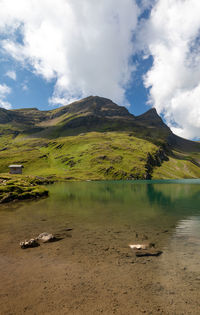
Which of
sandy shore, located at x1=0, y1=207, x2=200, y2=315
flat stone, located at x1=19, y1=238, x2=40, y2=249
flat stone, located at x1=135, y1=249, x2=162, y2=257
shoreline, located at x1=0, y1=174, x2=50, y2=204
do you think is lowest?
flat stone, located at x1=135, y1=249, x2=162, y2=257

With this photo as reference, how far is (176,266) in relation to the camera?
1415cm

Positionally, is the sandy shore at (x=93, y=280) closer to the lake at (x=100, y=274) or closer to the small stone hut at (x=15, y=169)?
the lake at (x=100, y=274)

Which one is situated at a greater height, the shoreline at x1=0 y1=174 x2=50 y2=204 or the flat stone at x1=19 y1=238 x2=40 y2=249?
the shoreline at x1=0 y1=174 x2=50 y2=204

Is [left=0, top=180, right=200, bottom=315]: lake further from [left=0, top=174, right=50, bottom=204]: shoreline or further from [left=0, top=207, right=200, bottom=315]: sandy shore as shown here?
[left=0, top=174, right=50, bottom=204]: shoreline

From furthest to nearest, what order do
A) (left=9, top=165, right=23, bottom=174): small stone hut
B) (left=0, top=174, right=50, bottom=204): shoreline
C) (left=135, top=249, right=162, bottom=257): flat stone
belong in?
(left=9, top=165, right=23, bottom=174): small stone hut → (left=0, top=174, right=50, bottom=204): shoreline → (left=135, top=249, right=162, bottom=257): flat stone

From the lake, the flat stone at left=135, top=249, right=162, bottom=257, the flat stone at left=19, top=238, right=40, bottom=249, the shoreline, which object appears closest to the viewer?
the lake

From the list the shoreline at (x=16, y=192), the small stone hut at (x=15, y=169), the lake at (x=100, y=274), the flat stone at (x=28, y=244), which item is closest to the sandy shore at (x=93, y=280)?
the lake at (x=100, y=274)

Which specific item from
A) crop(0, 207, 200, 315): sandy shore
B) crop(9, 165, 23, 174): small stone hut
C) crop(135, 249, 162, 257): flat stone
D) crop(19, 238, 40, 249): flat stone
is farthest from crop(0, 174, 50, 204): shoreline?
crop(9, 165, 23, 174): small stone hut

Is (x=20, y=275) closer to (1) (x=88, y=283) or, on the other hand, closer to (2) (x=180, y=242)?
(1) (x=88, y=283)

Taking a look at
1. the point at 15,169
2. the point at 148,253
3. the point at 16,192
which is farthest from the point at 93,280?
the point at 15,169

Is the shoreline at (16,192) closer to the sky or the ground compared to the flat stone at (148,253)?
closer to the sky

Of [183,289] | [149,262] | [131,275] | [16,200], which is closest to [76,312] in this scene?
[131,275]

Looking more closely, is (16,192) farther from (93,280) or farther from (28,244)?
(93,280)

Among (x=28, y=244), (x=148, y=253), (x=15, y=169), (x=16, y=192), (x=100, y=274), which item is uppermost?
(x=15, y=169)
